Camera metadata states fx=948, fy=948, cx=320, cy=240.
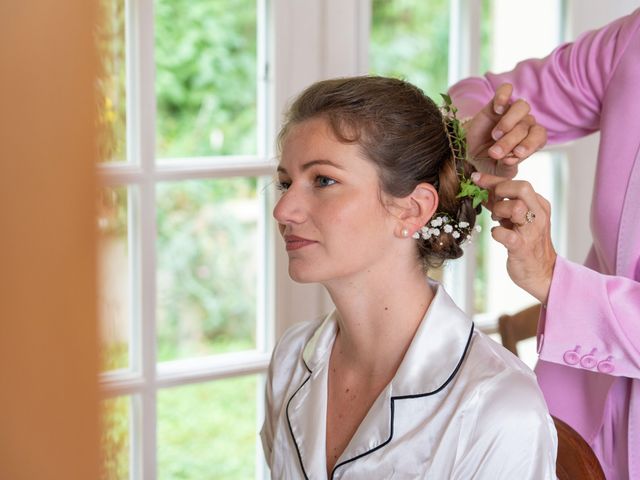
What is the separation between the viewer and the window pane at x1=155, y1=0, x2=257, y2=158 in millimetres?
3154

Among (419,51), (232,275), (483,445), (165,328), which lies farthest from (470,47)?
(165,328)

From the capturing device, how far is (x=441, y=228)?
1500 mm

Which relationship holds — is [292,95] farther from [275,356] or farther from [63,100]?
[63,100]

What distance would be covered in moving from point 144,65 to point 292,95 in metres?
0.34

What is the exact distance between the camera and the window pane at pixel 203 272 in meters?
3.64

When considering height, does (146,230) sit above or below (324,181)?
below

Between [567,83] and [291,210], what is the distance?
56cm

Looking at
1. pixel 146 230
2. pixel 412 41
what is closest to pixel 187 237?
pixel 412 41

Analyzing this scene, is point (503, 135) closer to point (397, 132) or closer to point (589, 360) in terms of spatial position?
point (397, 132)

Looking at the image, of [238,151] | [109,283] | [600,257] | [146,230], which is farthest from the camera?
[238,151]

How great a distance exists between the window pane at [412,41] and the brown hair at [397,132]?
75cm

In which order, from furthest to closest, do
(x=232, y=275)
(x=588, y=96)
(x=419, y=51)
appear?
(x=232, y=275), (x=419, y=51), (x=588, y=96)

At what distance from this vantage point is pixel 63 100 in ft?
0.93

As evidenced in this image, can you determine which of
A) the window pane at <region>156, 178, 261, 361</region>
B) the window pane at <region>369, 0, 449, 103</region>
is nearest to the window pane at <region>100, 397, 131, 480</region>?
the window pane at <region>369, 0, 449, 103</region>
